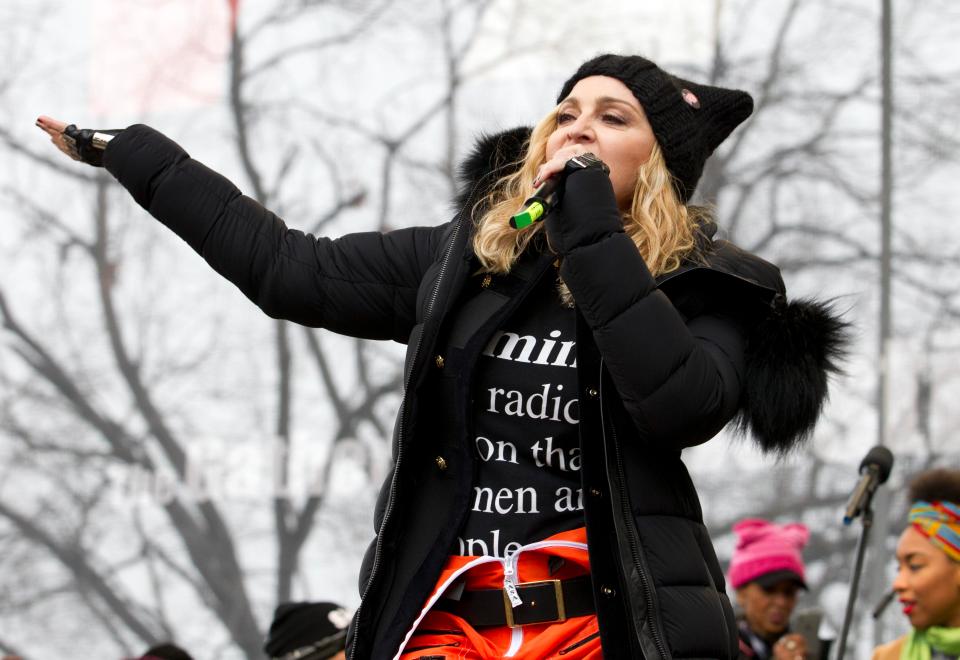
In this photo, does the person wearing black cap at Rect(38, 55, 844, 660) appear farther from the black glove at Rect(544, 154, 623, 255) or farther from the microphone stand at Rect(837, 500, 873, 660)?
the microphone stand at Rect(837, 500, 873, 660)

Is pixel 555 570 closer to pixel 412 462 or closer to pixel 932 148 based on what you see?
pixel 412 462

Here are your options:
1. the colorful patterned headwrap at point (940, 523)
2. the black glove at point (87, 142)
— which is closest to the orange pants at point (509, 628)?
the black glove at point (87, 142)

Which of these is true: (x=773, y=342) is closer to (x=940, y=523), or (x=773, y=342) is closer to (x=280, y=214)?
(x=940, y=523)

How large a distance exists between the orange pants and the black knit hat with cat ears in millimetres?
711

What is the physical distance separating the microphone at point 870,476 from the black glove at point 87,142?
206cm

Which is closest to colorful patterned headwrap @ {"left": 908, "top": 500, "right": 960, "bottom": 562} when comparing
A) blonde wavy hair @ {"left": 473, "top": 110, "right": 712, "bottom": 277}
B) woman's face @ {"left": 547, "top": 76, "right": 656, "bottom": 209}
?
blonde wavy hair @ {"left": 473, "top": 110, "right": 712, "bottom": 277}

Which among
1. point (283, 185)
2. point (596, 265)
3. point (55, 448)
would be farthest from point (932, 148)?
point (55, 448)

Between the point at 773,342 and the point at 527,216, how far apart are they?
1.64 ft

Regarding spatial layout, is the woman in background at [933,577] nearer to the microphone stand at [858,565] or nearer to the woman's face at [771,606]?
the microphone stand at [858,565]

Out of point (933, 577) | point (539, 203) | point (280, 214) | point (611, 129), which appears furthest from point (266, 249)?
point (280, 214)

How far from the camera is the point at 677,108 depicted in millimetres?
2283

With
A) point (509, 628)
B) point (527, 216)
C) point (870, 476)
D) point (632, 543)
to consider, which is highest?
point (527, 216)

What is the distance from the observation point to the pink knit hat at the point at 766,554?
4.55 metres

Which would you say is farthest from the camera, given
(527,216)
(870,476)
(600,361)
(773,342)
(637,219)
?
(870,476)
